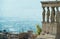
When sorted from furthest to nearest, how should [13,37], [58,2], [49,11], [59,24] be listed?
[49,11], [58,2], [13,37], [59,24]

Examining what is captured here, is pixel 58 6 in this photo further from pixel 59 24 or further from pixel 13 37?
pixel 59 24

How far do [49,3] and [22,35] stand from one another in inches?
148

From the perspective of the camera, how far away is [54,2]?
17344mm

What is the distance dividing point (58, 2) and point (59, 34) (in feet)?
40.5

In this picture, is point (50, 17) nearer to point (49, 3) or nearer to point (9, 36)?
point (49, 3)

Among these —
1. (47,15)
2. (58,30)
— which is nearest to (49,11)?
(47,15)

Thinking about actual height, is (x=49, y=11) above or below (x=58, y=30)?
above

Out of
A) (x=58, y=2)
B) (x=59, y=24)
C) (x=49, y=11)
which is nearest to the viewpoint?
(x=59, y=24)

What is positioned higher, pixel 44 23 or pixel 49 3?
pixel 49 3

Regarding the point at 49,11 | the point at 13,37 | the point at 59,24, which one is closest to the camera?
the point at 59,24

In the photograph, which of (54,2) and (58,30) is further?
(54,2)

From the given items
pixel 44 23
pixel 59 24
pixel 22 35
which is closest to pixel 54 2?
pixel 44 23

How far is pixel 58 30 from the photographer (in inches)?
167

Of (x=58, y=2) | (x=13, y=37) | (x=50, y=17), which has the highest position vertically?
(x=58, y=2)
